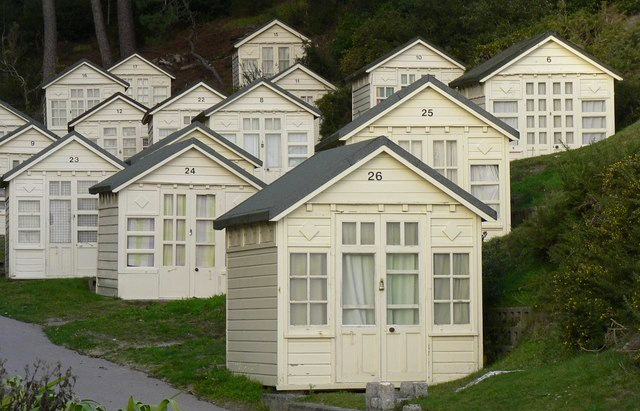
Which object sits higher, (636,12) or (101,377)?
(636,12)

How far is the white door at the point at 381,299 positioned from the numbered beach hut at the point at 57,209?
1631 cm

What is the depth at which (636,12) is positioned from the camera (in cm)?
4841

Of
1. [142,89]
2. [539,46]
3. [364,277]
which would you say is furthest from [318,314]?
[142,89]

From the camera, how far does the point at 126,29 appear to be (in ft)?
244

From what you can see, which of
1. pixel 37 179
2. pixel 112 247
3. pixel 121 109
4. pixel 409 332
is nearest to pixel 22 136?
pixel 121 109

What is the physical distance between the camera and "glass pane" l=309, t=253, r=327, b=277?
68.8 feet

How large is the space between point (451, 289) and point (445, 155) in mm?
8816

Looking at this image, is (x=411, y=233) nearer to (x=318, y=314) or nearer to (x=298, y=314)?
(x=318, y=314)

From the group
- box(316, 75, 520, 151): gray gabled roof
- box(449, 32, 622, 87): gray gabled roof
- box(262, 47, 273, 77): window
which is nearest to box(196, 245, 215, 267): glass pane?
box(316, 75, 520, 151): gray gabled roof

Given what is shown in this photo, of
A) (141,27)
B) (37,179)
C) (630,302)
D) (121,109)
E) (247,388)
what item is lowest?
(247,388)

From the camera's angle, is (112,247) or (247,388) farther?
(112,247)

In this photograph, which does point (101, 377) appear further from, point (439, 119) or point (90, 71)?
point (90, 71)

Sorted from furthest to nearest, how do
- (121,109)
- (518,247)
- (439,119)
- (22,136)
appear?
(121,109) → (22,136) → (439,119) → (518,247)

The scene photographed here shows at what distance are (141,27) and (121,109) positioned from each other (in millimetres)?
28291
